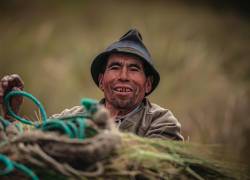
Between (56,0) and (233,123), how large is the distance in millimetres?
8099

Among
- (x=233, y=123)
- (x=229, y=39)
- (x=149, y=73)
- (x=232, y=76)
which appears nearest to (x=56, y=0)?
(x=229, y=39)

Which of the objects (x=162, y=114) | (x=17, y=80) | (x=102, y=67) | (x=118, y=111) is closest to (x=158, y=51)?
(x=102, y=67)

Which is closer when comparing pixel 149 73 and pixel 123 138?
pixel 123 138

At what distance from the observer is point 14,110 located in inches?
131

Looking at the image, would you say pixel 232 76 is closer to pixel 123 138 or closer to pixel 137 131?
pixel 137 131

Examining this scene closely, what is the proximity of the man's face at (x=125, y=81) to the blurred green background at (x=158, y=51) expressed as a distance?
3941 millimetres

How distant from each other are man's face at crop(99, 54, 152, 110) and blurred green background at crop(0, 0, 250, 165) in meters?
3.94

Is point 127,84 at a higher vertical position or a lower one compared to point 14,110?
higher

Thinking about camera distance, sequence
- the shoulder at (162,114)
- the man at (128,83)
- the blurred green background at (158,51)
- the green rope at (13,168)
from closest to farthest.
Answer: the green rope at (13,168)
the shoulder at (162,114)
the man at (128,83)
the blurred green background at (158,51)

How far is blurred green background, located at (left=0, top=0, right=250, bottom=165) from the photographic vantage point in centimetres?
1079

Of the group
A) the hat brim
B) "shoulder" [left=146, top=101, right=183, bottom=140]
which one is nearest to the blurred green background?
the hat brim

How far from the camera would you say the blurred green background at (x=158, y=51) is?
10.8 metres

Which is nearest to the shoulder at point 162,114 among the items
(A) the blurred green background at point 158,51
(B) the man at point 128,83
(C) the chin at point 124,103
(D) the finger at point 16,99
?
(B) the man at point 128,83

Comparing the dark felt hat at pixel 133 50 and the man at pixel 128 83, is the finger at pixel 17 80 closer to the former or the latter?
the man at pixel 128 83
